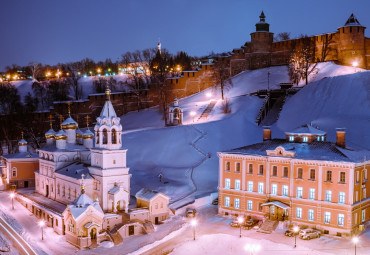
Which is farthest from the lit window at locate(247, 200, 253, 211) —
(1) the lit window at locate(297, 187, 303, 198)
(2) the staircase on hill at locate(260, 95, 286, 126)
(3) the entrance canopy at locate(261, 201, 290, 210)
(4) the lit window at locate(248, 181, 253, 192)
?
(2) the staircase on hill at locate(260, 95, 286, 126)

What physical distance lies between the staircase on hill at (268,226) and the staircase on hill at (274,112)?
24181 millimetres

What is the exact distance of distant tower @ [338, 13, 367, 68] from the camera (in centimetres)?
6462

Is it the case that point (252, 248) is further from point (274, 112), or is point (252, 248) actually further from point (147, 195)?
point (274, 112)

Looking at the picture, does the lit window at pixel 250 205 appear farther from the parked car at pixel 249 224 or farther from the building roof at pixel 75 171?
the building roof at pixel 75 171

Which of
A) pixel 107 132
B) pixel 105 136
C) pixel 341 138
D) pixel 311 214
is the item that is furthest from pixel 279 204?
pixel 105 136

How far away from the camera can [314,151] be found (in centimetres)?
3195

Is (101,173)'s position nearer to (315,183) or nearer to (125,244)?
(125,244)

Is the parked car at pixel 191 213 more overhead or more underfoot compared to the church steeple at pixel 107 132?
more underfoot

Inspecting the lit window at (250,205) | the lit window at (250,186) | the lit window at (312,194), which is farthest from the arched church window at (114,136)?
the lit window at (312,194)

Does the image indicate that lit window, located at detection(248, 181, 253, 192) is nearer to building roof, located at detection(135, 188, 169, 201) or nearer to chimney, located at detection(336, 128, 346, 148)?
building roof, located at detection(135, 188, 169, 201)

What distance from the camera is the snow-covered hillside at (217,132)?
42.6 metres

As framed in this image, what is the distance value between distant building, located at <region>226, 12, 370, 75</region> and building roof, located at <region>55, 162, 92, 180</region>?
1704 inches

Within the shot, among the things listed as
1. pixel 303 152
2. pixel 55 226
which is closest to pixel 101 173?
pixel 55 226

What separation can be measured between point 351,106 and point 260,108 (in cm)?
1191
